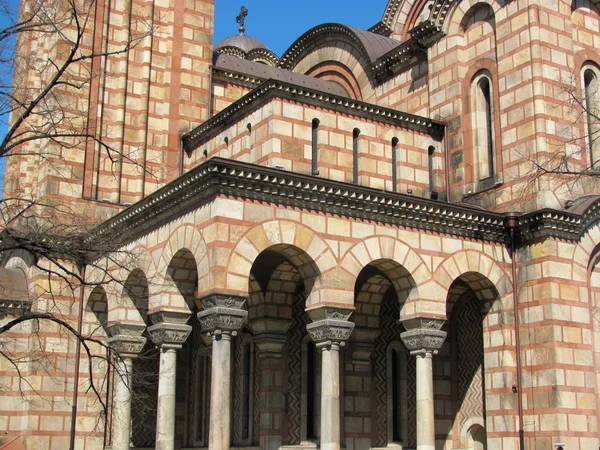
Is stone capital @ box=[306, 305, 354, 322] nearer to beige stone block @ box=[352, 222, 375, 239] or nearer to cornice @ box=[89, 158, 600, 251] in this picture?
beige stone block @ box=[352, 222, 375, 239]

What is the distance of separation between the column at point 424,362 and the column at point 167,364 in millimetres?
4963

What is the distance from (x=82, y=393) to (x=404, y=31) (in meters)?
16.9

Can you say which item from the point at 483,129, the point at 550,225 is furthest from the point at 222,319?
the point at 483,129

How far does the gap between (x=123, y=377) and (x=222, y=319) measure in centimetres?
448

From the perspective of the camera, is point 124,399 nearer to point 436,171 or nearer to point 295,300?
point 295,300

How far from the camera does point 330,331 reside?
1694 cm

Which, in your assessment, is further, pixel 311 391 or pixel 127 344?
pixel 311 391

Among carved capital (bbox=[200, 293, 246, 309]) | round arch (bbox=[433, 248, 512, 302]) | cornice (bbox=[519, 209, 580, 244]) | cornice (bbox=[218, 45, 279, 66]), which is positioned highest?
cornice (bbox=[218, 45, 279, 66])

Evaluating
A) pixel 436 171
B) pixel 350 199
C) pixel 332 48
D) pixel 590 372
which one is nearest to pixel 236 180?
pixel 350 199

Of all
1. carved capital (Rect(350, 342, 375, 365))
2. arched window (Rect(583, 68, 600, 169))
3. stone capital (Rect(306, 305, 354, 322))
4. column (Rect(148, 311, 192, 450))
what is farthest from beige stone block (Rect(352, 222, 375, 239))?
arched window (Rect(583, 68, 600, 169))

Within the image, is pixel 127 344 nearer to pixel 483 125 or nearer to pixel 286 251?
pixel 286 251

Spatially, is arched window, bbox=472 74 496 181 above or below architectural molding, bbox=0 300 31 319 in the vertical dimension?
above

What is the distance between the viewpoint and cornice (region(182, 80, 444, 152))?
19578mm

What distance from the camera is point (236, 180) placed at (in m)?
16.2
